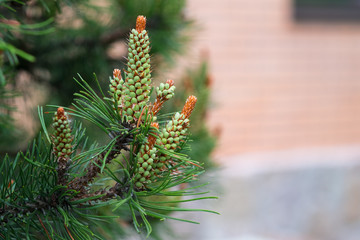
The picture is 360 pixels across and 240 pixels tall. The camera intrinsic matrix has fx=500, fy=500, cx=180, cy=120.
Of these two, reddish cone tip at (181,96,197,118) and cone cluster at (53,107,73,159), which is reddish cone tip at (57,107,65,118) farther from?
reddish cone tip at (181,96,197,118)

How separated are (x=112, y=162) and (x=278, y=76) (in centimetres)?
442

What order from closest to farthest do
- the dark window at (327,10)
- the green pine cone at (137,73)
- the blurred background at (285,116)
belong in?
the green pine cone at (137,73)
the blurred background at (285,116)
the dark window at (327,10)

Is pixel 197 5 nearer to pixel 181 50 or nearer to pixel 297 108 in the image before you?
pixel 297 108

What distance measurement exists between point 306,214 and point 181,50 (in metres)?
3.99

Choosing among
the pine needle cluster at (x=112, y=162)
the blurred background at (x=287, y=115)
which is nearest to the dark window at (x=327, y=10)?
the blurred background at (x=287, y=115)

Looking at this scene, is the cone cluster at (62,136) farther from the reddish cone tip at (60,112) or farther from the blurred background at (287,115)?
the blurred background at (287,115)

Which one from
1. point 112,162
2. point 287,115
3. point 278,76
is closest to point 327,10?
point 278,76

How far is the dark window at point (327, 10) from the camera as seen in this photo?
503cm

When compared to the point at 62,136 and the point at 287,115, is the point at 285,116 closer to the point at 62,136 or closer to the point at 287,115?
the point at 287,115

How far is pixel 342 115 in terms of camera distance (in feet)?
17.4

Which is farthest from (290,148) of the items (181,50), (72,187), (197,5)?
(72,187)

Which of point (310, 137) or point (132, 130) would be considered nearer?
point (132, 130)

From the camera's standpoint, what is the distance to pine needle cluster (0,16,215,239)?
0.60 meters

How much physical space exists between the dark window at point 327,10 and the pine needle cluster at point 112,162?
462cm
